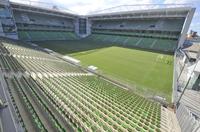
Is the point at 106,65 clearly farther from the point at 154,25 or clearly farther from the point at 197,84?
the point at 154,25

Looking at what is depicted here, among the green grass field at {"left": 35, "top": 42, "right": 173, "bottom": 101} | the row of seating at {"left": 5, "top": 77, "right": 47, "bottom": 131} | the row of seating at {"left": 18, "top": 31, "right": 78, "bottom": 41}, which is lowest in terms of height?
the green grass field at {"left": 35, "top": 42, "right": 173, "bottom": 101}

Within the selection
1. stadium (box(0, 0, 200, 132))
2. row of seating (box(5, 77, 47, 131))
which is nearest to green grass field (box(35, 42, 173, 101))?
stadium (box(0, 0, 200, 132))

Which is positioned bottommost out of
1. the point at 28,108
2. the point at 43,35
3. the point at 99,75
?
the point at 99,75

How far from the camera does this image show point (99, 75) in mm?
18688

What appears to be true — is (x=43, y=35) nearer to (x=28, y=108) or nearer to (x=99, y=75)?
(x=99, y=75)

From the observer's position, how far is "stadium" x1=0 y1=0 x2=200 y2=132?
21.8ft

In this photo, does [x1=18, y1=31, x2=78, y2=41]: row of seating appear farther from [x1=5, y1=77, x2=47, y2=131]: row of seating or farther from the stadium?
[x1=5, y1=77, x2=47, y2=131]: row of seating

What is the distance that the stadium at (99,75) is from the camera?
21.8 feet

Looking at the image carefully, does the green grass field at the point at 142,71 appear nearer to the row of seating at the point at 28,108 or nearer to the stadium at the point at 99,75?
the stadium at the point at 99,75

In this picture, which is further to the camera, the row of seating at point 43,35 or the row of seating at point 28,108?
the row of seating at point 43,35

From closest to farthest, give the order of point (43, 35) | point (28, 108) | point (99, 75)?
point (28, 108) → point (99, 75) → point (43, 35)

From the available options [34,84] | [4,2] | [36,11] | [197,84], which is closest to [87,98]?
[34,84]

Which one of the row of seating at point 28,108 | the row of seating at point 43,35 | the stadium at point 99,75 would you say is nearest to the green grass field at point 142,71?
the stadium at point 99,75

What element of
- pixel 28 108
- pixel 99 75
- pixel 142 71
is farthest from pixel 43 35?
pixel 28 108
